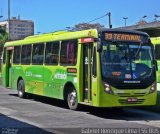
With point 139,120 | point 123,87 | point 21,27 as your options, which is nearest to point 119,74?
point 123,87

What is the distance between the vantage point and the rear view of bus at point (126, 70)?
15.0m

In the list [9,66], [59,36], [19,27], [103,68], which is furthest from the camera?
[19,27]

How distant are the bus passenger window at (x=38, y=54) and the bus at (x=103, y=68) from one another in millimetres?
1189

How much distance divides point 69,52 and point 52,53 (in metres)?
1.77

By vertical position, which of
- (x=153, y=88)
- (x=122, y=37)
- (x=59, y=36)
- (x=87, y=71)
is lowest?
(x=153, y=88)

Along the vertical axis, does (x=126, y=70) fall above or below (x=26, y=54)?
below

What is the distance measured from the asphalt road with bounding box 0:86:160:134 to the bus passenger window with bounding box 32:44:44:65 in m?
1.97

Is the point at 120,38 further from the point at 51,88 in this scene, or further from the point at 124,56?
the point at 51,88

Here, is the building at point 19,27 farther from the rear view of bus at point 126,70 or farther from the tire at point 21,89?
the rear view of bus at point 126,70

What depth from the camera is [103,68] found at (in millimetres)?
15125

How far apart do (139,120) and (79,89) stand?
8.60ft

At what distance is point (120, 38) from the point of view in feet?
51.4

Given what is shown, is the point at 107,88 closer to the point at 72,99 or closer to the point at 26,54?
the point at 72,99

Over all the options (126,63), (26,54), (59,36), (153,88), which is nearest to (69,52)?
(59,36)
